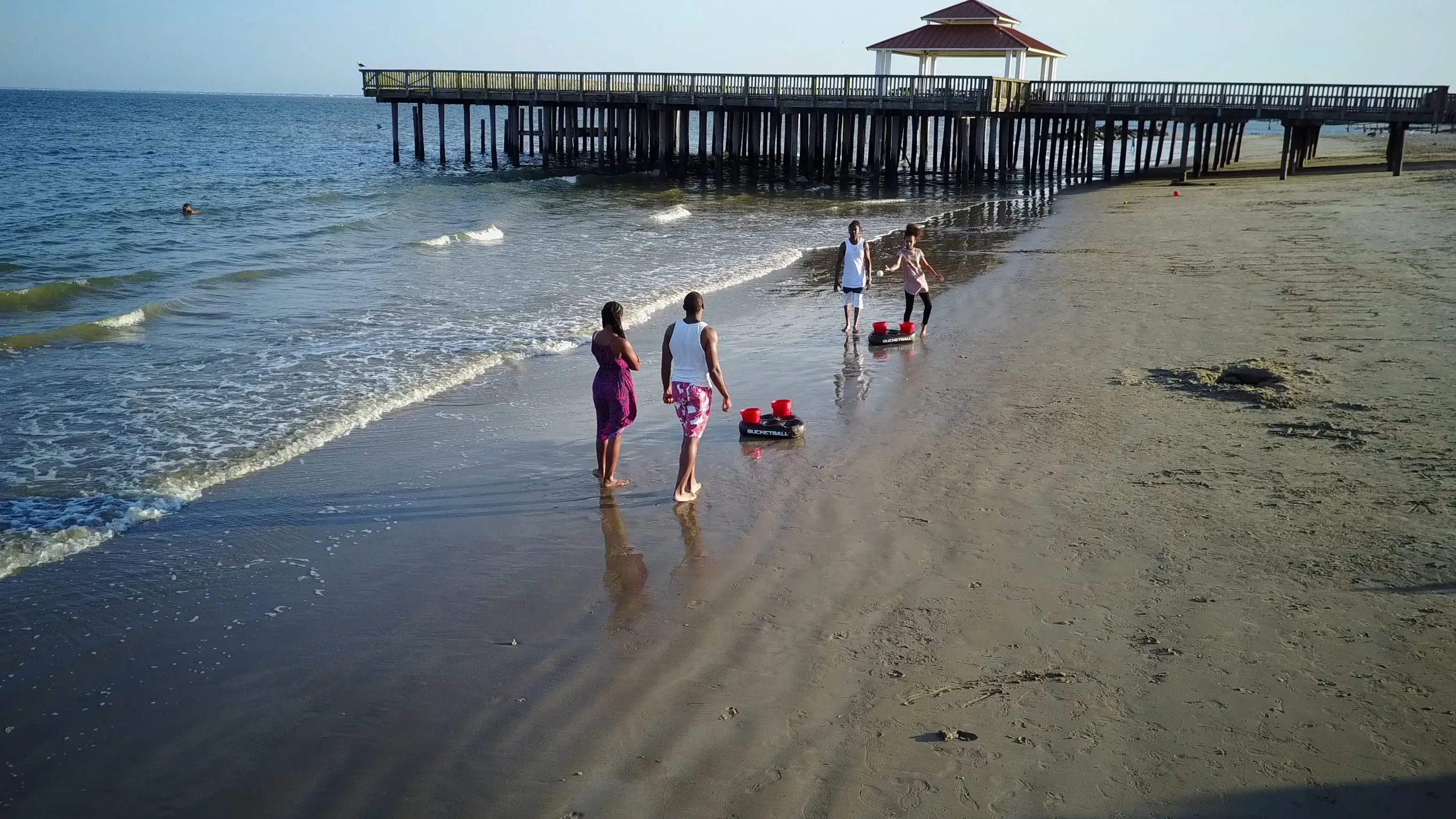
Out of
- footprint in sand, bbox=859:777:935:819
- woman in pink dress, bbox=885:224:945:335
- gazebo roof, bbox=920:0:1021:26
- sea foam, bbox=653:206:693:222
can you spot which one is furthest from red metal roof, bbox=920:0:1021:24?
footprint in sand, bbox=859:777:935:819

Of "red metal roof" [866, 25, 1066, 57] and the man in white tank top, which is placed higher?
"red metal roof" [866, 25, 1066, 57]

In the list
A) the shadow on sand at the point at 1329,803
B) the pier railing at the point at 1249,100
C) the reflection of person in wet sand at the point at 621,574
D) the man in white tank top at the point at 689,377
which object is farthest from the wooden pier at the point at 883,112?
the shadow on sand at the point at 1329,803

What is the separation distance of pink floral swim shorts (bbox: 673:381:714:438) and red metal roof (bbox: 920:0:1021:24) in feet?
111

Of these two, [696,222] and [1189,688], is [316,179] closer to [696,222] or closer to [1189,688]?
[696,222]

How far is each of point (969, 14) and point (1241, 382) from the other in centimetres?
3141

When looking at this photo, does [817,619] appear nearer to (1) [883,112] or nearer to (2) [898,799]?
(2) [898,799]

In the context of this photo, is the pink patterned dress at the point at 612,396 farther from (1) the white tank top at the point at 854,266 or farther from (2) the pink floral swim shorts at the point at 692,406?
(1) the white tank top at the point at 854,266

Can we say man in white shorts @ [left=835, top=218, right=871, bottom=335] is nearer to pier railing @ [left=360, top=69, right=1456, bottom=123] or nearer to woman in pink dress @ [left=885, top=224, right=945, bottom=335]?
woman in pink dress @ [left=885, top=224, right=945, bottom=335]

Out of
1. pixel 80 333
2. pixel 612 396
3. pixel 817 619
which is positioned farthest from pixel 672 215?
pixel 817 619

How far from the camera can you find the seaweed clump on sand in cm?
891

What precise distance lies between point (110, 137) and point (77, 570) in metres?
70.8

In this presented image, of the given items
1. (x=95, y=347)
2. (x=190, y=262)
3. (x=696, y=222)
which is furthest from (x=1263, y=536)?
(x=696, y=222)

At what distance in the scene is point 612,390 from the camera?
7277 mm

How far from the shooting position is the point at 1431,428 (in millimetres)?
7891
